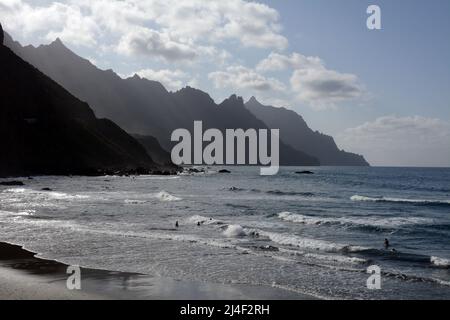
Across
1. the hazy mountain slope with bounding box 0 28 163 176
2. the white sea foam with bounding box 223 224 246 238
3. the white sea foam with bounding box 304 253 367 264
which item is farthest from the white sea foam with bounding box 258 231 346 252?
the hazy mountain slope with bounding box 0 28 163 176

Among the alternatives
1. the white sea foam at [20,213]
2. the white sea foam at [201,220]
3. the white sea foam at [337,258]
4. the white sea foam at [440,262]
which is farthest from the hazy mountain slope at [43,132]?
the white sea foam at [440,262]

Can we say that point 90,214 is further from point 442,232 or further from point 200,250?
point 442,232

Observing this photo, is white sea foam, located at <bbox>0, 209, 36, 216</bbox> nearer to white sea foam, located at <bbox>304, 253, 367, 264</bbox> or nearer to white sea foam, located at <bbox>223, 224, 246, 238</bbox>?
white sea foam, located at <bbox>223, 224, 246, 238</bbox>

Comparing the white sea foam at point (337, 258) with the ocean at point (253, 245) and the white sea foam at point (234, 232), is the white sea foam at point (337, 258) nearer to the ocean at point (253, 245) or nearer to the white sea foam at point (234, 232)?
the ocean at point (253, 245)

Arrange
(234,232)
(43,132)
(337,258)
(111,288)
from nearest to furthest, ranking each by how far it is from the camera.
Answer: (111,288) < (337,258) < (234,232) < (43,132)

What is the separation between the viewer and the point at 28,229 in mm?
29391

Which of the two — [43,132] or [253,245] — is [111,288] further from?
[43,132]

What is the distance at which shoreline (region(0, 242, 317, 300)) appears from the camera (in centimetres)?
1430

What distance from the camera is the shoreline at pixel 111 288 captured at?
46.9 feet

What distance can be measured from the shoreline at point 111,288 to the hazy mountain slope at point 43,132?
92959mm

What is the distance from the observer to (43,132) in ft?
407
